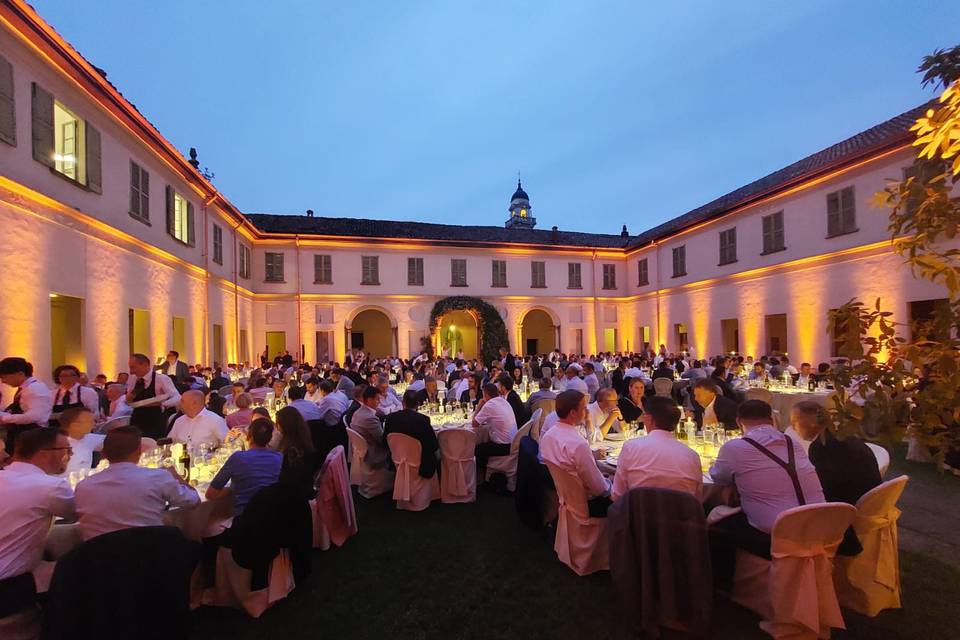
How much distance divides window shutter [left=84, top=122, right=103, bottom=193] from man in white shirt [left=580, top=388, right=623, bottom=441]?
10.3m

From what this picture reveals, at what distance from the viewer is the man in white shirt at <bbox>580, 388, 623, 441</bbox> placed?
5906 mm

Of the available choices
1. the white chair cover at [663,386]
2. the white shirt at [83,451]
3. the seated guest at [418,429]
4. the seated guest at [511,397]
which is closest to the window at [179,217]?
the white shirt at [83,451]

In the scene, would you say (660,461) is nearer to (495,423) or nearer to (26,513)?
(495,423)

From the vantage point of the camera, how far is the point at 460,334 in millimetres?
29750

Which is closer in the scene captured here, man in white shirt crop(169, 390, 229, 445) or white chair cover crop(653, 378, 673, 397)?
man in white shirt crop(169, 390, 229, 445)

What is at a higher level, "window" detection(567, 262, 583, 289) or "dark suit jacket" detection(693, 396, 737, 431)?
"window" detection(567, 262, 583, 289)

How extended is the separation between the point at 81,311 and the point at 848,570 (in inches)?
471

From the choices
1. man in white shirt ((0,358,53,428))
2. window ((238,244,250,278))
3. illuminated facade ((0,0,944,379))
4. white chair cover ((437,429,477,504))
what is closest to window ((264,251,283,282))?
illuminated facade ((0,0,944,379))

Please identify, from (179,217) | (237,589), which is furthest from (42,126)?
(237,589)

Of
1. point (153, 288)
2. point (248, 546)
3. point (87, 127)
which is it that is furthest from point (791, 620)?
point (153, 288)

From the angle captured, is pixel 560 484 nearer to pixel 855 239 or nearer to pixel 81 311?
pixel 81 311

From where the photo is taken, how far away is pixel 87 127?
380 inches

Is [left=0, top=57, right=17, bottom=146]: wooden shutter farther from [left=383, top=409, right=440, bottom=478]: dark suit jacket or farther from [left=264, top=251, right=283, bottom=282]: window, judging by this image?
[left=264, top=251, right=283, bottom=282]: window

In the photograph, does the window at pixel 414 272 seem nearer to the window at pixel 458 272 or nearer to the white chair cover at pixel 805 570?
the window at pixel 458 272
